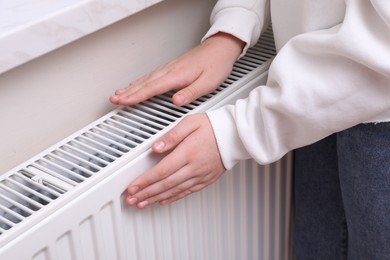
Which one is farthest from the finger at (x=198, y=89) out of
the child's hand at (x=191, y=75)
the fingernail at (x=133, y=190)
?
the fingernail at (x=133, y=190)

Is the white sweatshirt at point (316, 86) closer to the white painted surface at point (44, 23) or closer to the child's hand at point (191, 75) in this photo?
the child's hand at point (191, 75)

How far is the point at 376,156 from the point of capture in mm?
635

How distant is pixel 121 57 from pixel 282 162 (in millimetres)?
267

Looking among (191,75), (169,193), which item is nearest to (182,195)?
(169,193)

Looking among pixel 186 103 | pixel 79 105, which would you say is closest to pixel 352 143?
pixel 186 103

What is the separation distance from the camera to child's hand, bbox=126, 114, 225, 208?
1.98 feet

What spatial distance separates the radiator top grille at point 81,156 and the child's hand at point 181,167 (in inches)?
1.1

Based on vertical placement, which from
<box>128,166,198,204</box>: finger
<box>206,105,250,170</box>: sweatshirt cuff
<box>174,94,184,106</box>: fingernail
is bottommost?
<box>128,166,198,204</box>: finger

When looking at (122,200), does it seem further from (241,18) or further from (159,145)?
(241,18)

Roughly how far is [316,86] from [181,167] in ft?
0.49

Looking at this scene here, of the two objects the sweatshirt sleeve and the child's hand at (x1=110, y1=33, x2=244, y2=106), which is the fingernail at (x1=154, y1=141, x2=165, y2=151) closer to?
the child's hand at (x1=110, y1=33, x2=244, y2=106)

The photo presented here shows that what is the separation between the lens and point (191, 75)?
2.23ft

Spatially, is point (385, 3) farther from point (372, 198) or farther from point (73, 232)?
point (73, 232)

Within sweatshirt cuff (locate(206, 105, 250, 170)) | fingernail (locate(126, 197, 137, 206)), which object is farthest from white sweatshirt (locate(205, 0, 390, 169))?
fingernail (locate(126, 197, 137, 206))
